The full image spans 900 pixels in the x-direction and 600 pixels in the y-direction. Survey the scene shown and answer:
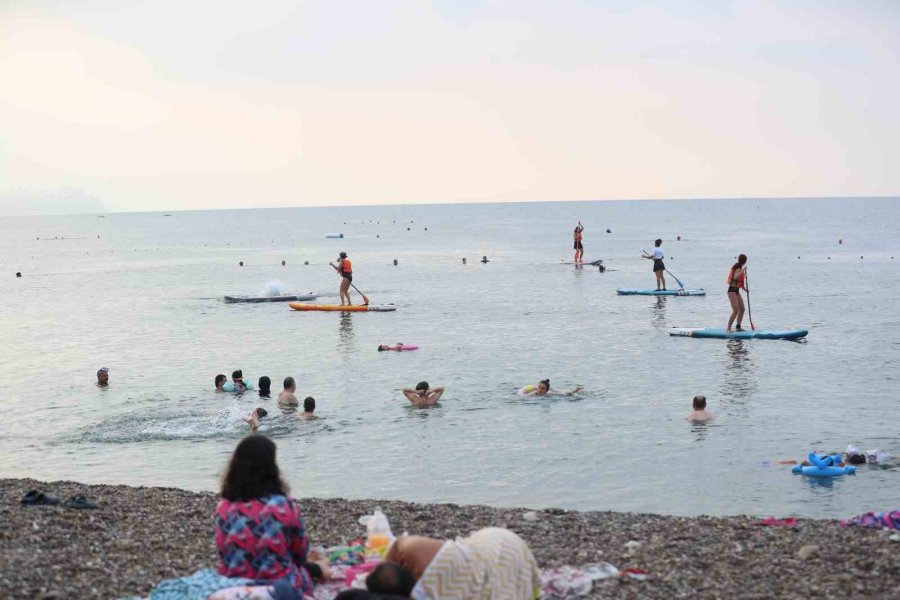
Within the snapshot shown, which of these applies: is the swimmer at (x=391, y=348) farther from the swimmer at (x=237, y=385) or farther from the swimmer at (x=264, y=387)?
the swimmer at (x=264, y=387)

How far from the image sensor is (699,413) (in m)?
19.4

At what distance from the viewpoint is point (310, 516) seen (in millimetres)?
11664

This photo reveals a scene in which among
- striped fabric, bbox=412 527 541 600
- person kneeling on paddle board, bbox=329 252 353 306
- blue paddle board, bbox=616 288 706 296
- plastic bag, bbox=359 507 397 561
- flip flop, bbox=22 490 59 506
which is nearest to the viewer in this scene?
striped fabric, bbox=412 527 541 600

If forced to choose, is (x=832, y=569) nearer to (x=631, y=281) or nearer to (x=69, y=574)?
(x=69, y=574)

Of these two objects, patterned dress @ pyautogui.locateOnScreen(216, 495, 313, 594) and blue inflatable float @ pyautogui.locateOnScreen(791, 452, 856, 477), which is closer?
patterned dress @ pyautogui.locateOnScreen(216, 495, 313, 594)

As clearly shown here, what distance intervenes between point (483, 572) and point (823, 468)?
30.5 ft

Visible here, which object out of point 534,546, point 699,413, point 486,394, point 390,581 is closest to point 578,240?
point 486,394

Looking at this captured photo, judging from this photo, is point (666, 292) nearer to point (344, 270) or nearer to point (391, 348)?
point (344, 270)

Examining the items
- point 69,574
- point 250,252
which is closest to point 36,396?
point 69,574

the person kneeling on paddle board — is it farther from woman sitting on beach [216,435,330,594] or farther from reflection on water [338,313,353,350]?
woman sitting on beach [216,435,330,594]

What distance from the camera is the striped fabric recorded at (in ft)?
24.5

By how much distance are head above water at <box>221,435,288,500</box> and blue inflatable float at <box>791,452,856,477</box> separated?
10042 millimetres

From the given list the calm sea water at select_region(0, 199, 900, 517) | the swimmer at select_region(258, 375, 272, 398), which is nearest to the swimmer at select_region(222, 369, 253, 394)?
the calm sea water at select_region(0, 199, 900, 517)

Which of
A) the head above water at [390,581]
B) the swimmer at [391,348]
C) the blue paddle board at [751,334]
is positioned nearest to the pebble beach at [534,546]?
the head above water at [390,581]
